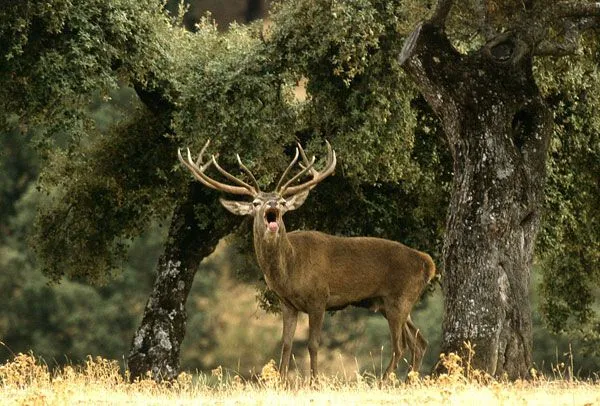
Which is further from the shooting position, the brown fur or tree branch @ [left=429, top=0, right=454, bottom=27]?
the brown fur

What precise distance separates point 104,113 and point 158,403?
3609 cm

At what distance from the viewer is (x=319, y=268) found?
65.0 feet

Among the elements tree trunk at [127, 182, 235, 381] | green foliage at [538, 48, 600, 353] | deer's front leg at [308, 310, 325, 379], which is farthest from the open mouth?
tree trunk at [127, 182, 235, 381]

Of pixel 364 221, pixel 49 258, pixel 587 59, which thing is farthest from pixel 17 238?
pixel 587 59

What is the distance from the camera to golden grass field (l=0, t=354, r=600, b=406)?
13.4 metres

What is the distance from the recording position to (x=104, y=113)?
49.9m

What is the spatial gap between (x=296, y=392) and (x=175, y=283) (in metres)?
10.0

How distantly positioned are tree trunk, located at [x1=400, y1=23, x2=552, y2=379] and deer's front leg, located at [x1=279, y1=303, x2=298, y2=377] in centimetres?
194

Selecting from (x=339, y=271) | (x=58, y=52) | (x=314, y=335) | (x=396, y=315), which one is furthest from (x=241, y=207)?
(x=58, y=52)

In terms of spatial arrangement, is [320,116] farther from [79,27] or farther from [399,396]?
[399,396]

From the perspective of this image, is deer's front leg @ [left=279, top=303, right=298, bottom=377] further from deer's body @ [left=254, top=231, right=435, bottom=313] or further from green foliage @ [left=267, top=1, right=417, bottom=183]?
green foliage @ [left=267, top=1, right=417, bottom=183]

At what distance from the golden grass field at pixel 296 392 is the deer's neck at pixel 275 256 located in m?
2.14

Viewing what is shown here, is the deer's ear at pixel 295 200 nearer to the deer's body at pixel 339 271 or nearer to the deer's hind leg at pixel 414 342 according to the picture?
the deer's body at pixel 339 271

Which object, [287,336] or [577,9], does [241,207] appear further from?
[577,9]
